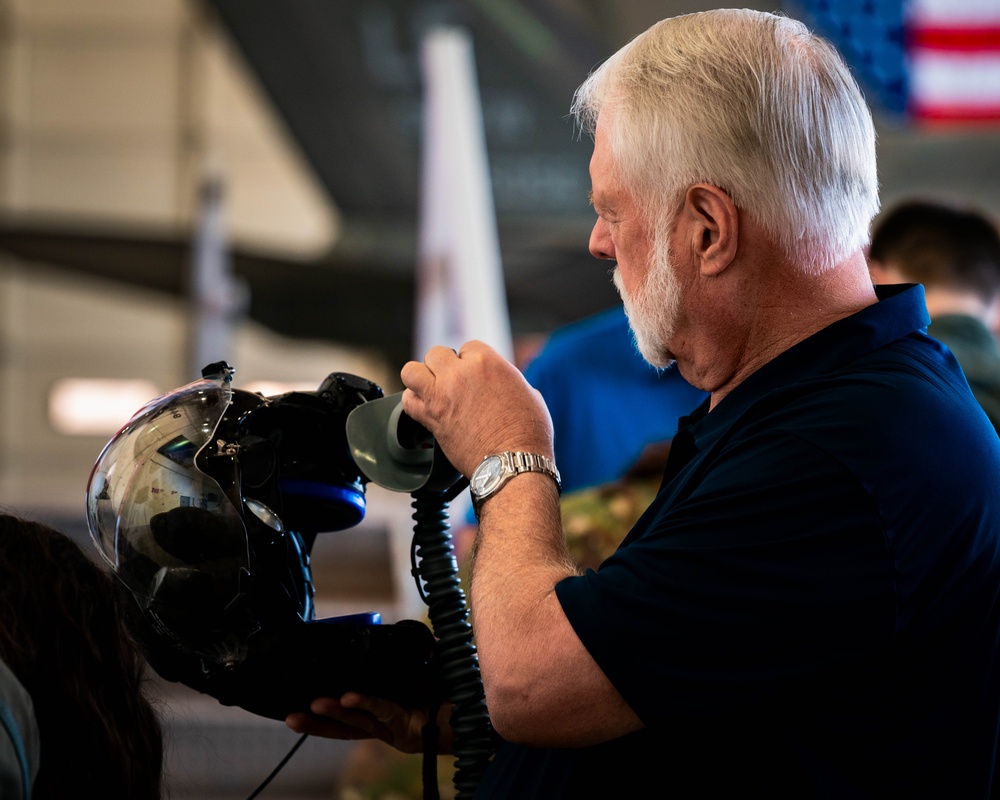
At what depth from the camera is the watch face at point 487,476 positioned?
111cm

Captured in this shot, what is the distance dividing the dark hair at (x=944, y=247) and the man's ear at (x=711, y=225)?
1421mm

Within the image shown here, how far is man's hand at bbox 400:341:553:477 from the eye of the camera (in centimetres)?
113

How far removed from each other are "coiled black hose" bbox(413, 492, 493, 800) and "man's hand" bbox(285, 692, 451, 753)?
84mm

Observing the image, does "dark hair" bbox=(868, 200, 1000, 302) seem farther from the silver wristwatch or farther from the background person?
the silver wristwatch

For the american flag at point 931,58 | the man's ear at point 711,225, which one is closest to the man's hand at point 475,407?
the man's ear at point 711,225

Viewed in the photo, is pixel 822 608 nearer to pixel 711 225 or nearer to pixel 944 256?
pixel 711 225

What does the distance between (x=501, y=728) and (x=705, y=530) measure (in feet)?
0.81

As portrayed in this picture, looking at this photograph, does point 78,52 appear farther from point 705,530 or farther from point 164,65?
point 705,530

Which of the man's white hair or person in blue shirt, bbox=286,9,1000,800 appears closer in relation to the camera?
person in blue shirt, bbox=286,9,1000,800

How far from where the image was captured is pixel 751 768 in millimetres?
1008

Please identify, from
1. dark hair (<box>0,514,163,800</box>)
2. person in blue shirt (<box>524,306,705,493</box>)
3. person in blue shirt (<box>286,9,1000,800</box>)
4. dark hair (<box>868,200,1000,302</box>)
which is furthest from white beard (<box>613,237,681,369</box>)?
person in blue shirt (<box>524,306,705,493</box>)

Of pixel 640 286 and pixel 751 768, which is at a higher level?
pixel 640 286

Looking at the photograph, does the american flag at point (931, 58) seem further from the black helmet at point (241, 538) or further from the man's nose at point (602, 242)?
the black helmet at point (241, 538)

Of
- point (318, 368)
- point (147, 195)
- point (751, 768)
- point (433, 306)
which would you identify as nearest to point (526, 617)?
point (751, 768)
